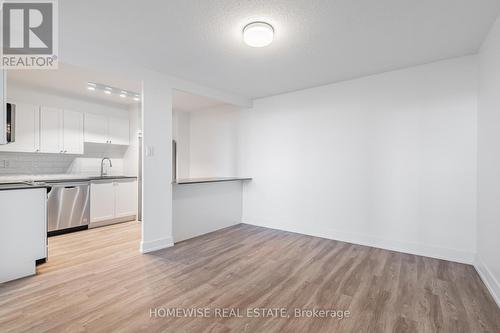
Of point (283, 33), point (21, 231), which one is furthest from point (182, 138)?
point (283, 33)

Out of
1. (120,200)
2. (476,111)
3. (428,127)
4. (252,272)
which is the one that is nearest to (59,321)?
(252,272)

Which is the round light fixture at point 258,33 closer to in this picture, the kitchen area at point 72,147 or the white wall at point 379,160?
the white wall at point 379,160

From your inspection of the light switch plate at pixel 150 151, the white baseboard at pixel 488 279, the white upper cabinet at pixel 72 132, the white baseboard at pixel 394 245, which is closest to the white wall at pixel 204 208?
the light switch plate at pixel 150 151

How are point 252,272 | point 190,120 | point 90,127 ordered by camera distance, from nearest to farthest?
1. point 252,272
2. point 90,127
3. point 190,120

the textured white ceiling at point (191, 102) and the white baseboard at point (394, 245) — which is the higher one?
the textured white ceiling at point (191, 102)

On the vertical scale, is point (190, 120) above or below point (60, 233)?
above

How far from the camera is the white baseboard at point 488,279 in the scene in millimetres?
1975

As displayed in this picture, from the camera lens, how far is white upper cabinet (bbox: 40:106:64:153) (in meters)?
3.94

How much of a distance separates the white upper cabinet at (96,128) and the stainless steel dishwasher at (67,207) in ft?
3.22

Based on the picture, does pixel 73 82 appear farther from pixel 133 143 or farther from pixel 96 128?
pixel 133 143

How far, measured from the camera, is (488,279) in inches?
86.6

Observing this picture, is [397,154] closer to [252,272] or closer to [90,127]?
[252,272]

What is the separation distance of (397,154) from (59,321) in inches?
157

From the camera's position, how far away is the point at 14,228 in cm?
232
